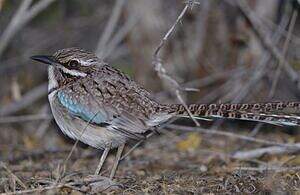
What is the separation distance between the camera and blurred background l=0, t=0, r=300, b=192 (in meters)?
7.61

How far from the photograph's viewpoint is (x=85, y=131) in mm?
5938

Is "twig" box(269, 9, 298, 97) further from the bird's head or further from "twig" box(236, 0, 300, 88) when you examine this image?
the bird's head

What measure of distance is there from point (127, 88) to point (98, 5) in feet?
14.1

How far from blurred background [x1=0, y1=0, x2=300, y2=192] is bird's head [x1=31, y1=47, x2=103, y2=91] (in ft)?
3.95

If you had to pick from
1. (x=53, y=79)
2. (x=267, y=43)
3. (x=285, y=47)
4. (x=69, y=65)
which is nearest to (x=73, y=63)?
(x=69, y=65)

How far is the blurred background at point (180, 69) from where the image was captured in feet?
25.0

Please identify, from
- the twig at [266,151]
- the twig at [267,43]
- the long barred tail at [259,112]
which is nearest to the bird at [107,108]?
the long barred tail at [259,112]

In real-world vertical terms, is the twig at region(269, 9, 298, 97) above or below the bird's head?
above

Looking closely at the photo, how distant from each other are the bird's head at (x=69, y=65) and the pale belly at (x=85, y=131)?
249 millimetres

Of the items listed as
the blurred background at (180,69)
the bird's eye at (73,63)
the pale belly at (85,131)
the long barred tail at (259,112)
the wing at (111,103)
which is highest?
the blurred background at (180,69)

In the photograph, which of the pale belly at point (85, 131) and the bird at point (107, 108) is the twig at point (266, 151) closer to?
the bird at point (107, 108)

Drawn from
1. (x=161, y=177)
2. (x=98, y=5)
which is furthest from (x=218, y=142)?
(x=98, y=5)

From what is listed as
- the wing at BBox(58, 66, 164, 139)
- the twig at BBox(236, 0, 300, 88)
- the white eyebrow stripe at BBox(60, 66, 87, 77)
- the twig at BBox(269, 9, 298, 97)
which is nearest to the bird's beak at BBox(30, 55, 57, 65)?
the white eyebrow stripe at BBox(60, 66, 87, 77)

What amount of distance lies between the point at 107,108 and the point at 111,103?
2.5 inches
